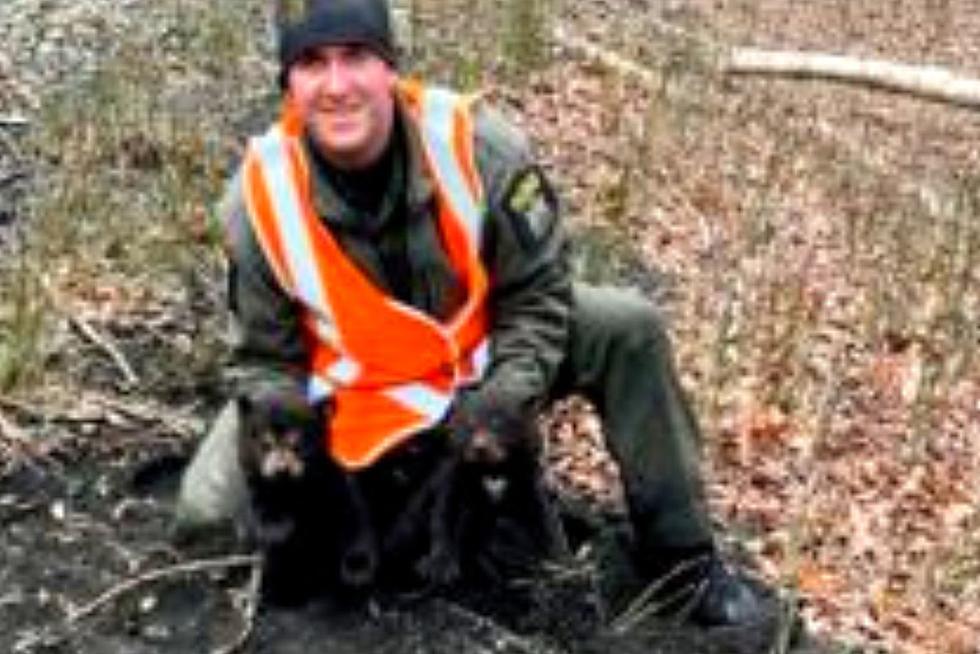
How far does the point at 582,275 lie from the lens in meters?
7.69

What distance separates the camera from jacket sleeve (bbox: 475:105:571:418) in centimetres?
556

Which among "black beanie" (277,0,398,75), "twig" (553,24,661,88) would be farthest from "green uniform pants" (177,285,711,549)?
"twig" (553,24,661,88)

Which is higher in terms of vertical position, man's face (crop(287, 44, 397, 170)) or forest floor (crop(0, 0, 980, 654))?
man's face (crop(287, 44, 397, 170))

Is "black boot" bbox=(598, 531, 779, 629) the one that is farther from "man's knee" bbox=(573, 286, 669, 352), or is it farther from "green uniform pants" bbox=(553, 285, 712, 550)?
"man's knee" bbox=(573, 286, 669, 352)

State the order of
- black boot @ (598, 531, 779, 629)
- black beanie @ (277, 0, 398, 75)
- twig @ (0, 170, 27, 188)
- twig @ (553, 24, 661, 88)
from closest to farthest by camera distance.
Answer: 1. black beanie @ (277, 0, 398, 75)
2. black boot @ (598, 531, 779, 629)
3. twig @ (0, 170, 27, 188)
4. twig @ (553, 24, 661, 88)

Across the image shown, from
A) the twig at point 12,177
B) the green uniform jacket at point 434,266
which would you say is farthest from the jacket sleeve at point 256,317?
the twig at point 12,177

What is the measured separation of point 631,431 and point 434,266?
29.3 inches

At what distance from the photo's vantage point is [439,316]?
563cm

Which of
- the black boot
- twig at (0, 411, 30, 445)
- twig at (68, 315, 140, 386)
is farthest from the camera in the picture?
twig at (68, 315, 140, 386)

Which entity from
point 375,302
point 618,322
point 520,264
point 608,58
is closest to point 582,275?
point 618,322

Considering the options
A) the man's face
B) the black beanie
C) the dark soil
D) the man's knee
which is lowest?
the dark soil

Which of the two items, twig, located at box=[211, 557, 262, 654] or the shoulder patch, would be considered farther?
the shoulder patch

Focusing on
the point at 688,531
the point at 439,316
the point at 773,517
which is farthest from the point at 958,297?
the point at 439,316

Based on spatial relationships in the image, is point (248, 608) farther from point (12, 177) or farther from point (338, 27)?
point (12, 177)
